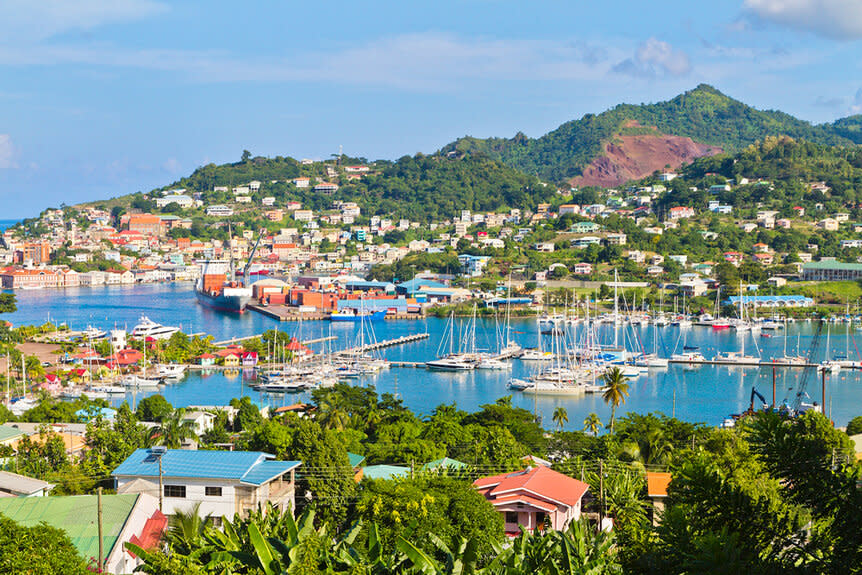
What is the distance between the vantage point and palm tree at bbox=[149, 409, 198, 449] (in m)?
8.20

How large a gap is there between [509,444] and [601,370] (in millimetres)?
9504

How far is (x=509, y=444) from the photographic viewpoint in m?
7.27

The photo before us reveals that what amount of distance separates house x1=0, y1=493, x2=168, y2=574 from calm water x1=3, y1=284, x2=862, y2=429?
794 centimetres

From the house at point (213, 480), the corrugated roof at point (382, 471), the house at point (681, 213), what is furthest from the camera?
the house at point (681, 213)

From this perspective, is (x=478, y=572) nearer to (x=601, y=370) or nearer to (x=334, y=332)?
(x=601, y=370)

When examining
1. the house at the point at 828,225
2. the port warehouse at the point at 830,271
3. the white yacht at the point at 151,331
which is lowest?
the white yacht at the point at 151,331

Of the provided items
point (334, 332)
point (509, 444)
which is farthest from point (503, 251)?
point (509, 444)

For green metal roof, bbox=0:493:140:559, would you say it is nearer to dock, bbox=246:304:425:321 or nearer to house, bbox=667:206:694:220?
dock, bbox=246:304:425:321

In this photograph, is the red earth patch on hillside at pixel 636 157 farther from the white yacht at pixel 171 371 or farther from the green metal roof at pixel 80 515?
the green metal roof at pixel 80 515

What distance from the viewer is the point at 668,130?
74.9 meters

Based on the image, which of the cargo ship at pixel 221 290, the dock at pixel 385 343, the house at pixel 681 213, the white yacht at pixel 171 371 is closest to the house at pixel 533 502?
the white yacht at pixel 171 371

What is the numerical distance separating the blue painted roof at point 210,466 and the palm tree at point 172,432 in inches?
80.4

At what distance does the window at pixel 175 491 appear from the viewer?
18.6 feet

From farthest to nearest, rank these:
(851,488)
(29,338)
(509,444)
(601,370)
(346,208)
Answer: (346,208) < (29,338) < (601,370) < (509,444) < (851,488)
